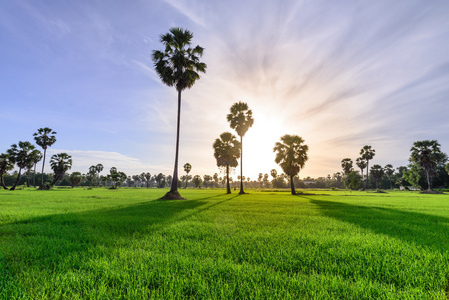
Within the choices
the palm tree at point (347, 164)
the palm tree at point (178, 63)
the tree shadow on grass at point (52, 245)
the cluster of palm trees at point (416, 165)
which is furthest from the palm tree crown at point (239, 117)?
the palm tree at point (347, 164)

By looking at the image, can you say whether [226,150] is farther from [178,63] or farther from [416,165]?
[416,165]

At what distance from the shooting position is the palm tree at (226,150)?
48.2 m

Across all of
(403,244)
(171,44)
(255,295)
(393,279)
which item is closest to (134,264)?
(255,295)

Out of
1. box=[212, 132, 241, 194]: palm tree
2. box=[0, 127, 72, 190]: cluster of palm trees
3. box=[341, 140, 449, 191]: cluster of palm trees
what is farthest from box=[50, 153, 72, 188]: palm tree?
box=[341, 140, 449, 191]: cluster of palm trees

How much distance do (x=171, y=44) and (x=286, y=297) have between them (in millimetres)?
28726

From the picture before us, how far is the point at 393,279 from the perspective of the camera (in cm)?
315

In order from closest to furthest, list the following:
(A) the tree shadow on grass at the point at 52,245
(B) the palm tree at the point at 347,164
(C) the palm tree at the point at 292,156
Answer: (A) the tree shadow on grass at the point at 52,245 → (C) the palm tree at the point at 292,156 → (B) the palm tree at the point at 347,164

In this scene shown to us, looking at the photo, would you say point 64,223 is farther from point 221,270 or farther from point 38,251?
point 221,270

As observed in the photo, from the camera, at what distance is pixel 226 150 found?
4844 cm

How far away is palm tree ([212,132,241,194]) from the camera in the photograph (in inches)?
1900

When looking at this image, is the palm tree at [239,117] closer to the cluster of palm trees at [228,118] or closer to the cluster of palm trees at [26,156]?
the cluster of palm trees at [228,118]

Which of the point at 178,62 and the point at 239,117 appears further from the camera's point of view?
the point at 239,117

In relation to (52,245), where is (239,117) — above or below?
above

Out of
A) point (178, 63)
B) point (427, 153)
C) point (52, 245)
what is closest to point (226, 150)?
point (178, 63)
